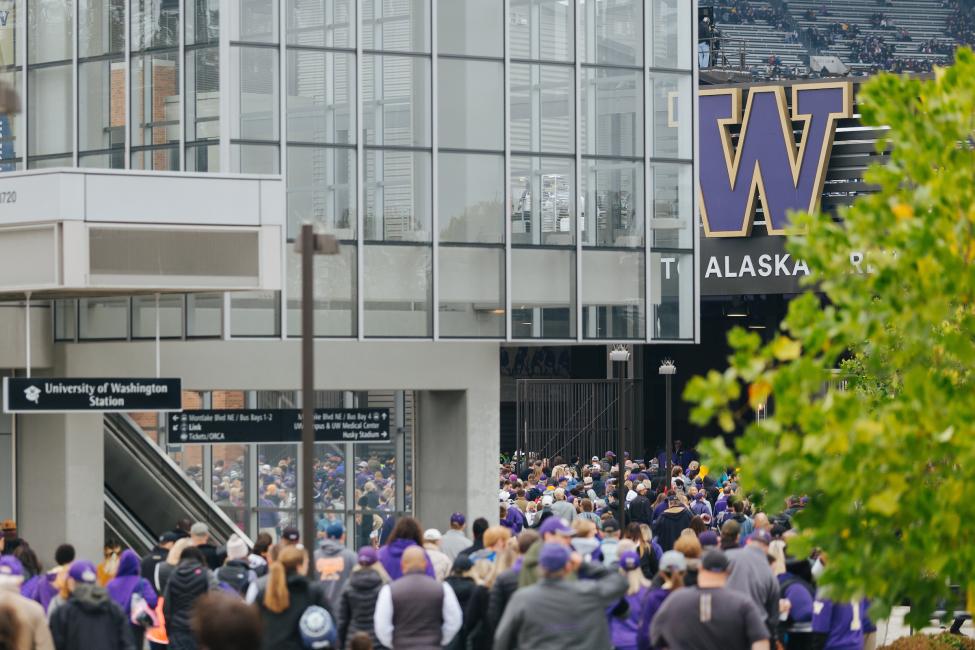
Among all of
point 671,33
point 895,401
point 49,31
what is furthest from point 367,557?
point 671,33

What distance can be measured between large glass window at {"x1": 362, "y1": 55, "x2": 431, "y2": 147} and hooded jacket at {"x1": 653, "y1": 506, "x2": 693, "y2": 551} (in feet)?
19.7

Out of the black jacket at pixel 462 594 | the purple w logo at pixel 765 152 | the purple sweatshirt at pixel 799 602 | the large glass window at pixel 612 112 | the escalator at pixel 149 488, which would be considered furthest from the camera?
the purple w logo at pixel 765 152

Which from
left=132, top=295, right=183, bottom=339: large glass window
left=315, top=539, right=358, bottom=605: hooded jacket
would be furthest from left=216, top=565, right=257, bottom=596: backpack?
left=132, top=295, right=183, bottom=339: large glass window

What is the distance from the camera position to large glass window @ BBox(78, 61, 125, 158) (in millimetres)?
25078

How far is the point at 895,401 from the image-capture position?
9.70 metres

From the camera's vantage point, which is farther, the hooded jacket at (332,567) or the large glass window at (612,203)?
the large glass window at (612,203)

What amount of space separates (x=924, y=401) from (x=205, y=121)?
16.4 meters

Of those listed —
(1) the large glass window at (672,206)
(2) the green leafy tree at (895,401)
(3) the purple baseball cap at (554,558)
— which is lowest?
(3) the purple baseball cap at (554,558)

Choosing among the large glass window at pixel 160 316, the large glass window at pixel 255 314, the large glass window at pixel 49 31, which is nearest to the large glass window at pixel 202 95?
the large glass window at pixel 160 316

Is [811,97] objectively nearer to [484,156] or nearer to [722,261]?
[722,261]

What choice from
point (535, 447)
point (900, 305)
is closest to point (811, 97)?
point (535, 447)

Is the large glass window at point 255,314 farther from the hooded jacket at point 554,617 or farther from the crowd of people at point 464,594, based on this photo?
the hooded jacket at point 554,617

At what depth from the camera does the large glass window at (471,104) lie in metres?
25.3

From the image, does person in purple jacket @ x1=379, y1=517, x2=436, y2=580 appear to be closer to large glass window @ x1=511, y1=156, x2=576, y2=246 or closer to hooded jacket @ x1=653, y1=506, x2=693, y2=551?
hooded jacket @ x1=653, y1=506, x2=693, y2=551
